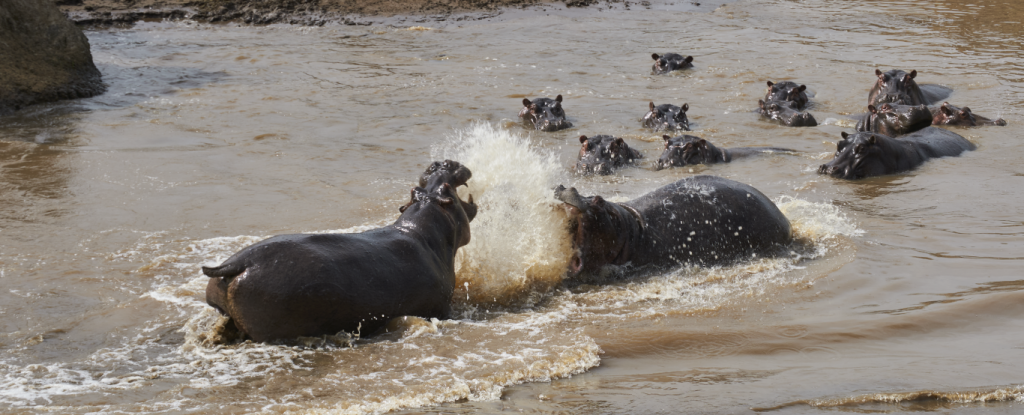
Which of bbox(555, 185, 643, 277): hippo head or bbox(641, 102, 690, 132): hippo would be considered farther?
bbox(641, 102, 690, 132): hippo

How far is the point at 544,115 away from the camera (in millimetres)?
11383

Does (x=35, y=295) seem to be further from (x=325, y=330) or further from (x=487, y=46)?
(x=487, y=46)

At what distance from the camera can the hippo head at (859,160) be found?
9.11 meters

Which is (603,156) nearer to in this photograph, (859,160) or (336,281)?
(859,160)

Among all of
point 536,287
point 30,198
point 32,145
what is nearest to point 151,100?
point 32,145

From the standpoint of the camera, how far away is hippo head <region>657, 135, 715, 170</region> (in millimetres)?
9539

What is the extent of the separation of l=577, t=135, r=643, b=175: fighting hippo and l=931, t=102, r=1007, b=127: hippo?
4351 millimetres

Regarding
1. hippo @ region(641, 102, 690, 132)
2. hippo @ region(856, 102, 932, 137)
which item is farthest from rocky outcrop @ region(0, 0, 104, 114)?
hippo @ region(856, 102, 932, 137)

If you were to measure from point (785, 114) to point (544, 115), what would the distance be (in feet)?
10.2

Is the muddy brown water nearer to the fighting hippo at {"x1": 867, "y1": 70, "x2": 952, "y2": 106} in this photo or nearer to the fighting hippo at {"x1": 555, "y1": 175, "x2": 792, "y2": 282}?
the fighting hippo at {"x1": 555, "y1": 175, "x2": 792, "y2": 282}

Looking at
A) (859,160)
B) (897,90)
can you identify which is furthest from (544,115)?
(897,90)

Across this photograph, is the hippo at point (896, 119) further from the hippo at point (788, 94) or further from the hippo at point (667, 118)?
the hippo at point (667, 118)

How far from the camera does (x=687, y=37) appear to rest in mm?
18000

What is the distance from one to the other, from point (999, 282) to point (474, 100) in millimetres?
8172
